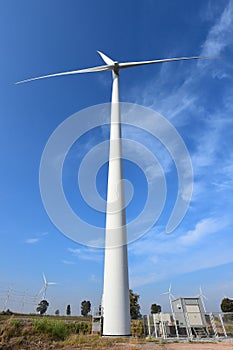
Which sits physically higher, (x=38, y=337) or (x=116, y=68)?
(x=116, y=68)

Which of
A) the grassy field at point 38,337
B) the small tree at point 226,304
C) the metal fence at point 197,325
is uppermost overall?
the small tree at point 226,304

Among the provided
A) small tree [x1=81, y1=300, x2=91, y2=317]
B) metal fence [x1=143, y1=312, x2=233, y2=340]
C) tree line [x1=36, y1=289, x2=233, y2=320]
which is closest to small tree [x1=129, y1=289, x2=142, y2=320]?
tree line [x1=36, y1=289, x2=233, y2=320]

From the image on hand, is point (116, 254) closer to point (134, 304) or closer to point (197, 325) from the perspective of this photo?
point (197, 325)

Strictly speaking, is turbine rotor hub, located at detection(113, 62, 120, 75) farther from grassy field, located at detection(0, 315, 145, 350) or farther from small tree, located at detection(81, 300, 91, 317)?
small tree, located at detection(81, 300, 91, 317)

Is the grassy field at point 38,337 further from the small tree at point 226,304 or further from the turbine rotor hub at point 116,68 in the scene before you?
the small tree at point 226,304

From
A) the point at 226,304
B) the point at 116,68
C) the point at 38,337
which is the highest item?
the point at 116,68

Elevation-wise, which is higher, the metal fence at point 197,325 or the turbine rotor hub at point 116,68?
the turbine rotor hub at point 116,68

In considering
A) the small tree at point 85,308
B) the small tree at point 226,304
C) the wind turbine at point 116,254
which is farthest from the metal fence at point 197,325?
the small tree at point 85,308

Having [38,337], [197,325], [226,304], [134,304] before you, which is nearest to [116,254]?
[38,337]

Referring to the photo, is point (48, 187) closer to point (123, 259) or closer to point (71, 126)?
point (71, 126)

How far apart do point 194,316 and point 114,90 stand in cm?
2027

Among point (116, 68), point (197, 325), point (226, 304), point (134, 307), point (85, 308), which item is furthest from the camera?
point (85, 308)

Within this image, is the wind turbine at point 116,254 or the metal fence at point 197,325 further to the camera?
the metal fence at point 197,325

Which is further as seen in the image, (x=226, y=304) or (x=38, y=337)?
(x=226, y=304)
